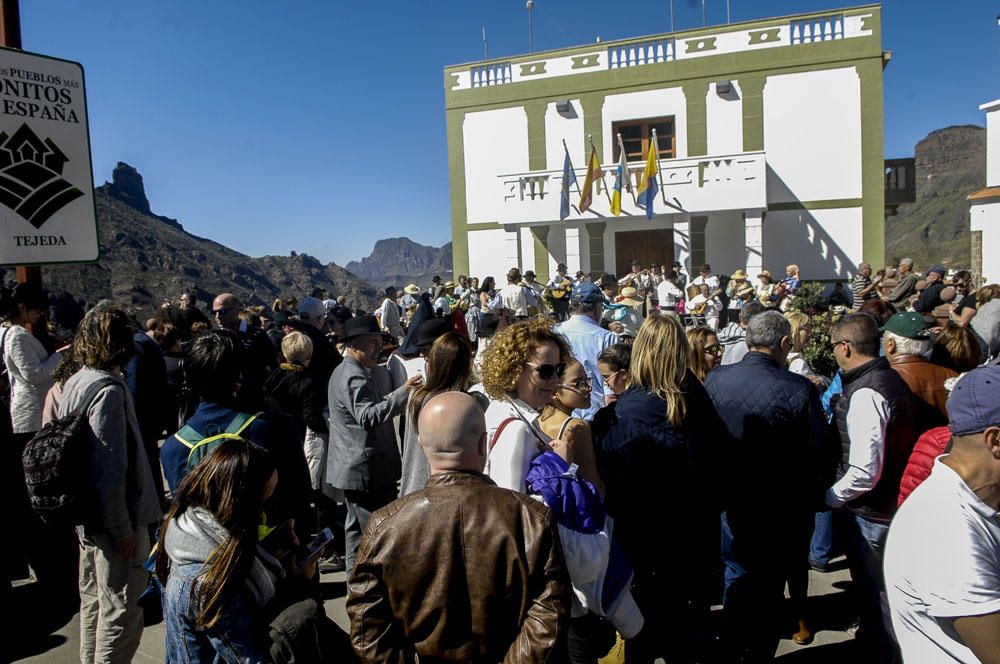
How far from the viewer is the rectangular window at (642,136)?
20750 millimetres

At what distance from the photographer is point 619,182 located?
1919 centimetres

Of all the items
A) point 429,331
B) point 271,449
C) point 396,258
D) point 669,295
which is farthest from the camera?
point 396,258

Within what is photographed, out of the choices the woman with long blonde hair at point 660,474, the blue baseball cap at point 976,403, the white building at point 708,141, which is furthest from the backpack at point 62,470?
the white building at point 708,141

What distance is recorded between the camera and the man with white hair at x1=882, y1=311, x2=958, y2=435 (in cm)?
362

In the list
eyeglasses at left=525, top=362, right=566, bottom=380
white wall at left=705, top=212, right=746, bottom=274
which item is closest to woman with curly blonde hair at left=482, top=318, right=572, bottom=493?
eyeglasses at left=525, top=362, right=566, bottom=380

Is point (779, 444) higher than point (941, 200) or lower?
lower

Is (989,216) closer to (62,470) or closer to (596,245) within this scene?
(596,245)

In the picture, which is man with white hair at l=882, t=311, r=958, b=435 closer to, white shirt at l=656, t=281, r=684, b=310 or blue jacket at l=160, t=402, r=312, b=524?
blue jacket at l=160, t=402, r=312, b=524

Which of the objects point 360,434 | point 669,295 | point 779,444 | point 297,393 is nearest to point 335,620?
point 360,434

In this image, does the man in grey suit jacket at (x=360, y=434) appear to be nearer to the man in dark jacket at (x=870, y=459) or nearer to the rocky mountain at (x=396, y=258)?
the man in dark jacket at (x=870, y=459)

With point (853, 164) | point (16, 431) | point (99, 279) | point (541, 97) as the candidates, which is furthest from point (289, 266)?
point (16, 431)

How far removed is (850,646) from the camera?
3.76m

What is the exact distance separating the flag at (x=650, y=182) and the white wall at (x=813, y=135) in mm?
3801

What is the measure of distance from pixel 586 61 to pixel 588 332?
18.2m
